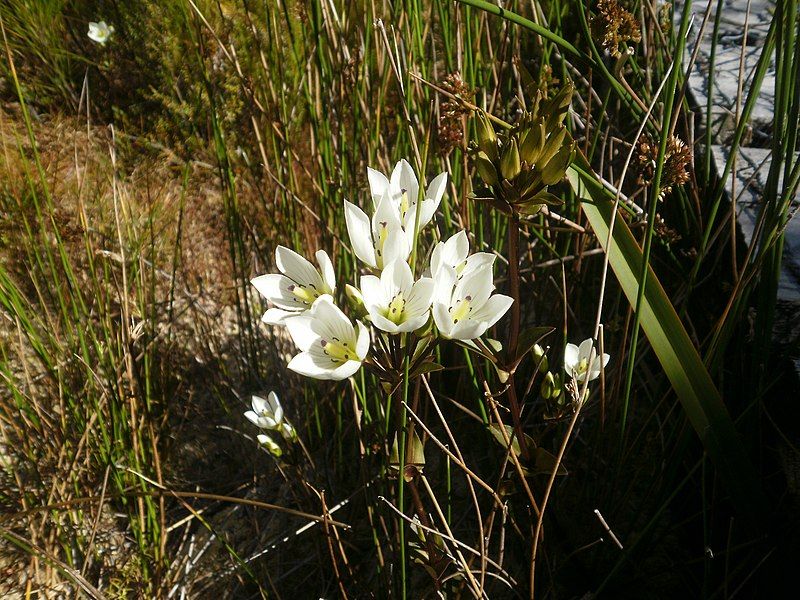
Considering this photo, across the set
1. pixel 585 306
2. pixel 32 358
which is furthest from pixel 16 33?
pixel 585 306

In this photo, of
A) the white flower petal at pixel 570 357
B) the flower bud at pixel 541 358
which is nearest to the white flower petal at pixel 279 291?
the flower bud at pixel 541 358

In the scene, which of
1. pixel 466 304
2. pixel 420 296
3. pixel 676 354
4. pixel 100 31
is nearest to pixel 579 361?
pixel 676 354

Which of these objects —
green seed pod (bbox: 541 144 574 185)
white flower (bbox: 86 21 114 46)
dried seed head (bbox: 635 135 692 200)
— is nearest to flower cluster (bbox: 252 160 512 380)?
green seed pod (bbox: 541 144 574 185)

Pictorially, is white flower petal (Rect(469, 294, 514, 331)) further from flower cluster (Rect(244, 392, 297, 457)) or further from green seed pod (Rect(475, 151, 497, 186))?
flower cluster (Rect(244, 392, 297, 457))

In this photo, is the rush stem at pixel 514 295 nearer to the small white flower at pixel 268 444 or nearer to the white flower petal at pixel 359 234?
the white flower petal at pixel 359 234

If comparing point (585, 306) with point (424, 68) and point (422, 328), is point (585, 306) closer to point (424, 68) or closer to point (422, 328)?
point (424, 68)

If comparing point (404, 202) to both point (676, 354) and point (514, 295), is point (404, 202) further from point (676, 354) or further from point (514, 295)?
point (676, 354)

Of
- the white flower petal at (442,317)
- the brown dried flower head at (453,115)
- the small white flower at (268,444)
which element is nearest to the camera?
the white flower petal at (442,317)
